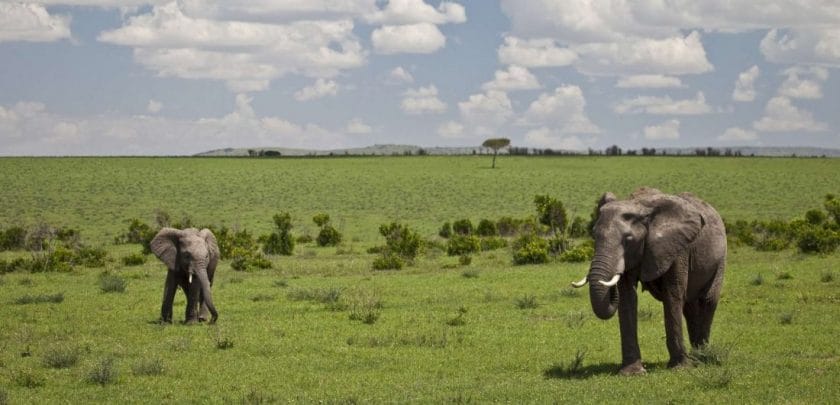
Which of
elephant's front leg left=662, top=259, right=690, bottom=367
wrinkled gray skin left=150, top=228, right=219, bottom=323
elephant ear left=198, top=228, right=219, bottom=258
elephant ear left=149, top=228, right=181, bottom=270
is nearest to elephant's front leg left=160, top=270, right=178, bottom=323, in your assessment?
wrinkled gray skin left=150, top=228, right=219, bottom=323

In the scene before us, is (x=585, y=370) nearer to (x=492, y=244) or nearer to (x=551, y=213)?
(x=492, y=244)

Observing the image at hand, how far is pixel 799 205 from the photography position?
71688 millimetres

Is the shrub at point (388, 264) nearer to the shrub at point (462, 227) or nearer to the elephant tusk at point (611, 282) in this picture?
the shrub at point (462, 227)

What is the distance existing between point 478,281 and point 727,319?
9325 millimetres

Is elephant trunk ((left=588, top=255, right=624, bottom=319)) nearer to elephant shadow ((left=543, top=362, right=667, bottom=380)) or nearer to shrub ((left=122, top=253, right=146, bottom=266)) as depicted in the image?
elephant shadow ((left=543, top=362, right=667, bottom=380))

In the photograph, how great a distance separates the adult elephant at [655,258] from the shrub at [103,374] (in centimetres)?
706

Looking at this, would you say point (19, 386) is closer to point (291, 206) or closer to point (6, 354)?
point (6, 354)

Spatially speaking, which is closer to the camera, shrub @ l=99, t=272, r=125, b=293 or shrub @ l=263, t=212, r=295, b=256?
shrub @ l=99, t=272, r=125, b=293

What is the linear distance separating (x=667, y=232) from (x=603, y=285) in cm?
138

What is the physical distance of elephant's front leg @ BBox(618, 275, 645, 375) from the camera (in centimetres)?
1399

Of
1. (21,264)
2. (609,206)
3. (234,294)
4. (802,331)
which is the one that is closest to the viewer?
(609,206)

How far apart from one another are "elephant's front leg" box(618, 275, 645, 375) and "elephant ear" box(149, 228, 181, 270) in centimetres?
1053

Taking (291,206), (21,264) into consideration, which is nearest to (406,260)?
(21,264)

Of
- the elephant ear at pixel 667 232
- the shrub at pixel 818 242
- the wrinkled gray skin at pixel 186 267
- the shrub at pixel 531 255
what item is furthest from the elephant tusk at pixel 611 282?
the shrub at pixel 818 242
